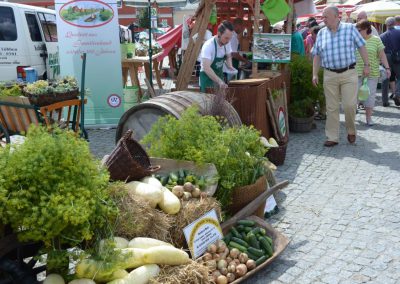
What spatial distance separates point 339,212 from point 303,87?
4.27 m

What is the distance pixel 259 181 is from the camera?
4.34 meters

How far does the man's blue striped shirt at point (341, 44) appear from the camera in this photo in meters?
6.98

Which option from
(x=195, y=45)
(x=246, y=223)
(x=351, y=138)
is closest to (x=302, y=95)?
(x=351, y=138)

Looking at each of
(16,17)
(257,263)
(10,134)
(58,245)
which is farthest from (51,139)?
(16,17)

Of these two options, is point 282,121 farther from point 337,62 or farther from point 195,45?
point 195,45

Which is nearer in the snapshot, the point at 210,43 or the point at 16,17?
the point at 210,43

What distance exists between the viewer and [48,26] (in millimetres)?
11453

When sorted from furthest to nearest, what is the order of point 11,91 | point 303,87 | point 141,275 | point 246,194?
→ 1. point 303,87
2. point 11,91
3. point 246,194
4. point 141,275

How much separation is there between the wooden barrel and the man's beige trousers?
8.24 feet

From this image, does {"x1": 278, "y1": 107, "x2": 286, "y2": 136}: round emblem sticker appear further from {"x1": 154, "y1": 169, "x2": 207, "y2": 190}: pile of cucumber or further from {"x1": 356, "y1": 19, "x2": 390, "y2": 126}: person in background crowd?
{"x1": 154, "y1": 169, "x2": 207, "y2": 190}: pile of cucumber

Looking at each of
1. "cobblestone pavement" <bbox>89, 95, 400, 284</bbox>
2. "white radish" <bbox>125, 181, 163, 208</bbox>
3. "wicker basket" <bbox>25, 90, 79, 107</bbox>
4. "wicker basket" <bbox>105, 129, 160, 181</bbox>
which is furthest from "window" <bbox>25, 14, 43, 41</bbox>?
"white radish" <bbox>125, 181, 163, 208</bbox>

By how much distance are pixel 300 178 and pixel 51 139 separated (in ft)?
12.6

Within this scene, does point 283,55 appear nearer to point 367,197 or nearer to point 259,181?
point 367,197

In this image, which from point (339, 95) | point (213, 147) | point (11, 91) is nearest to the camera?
point (213, 147)
